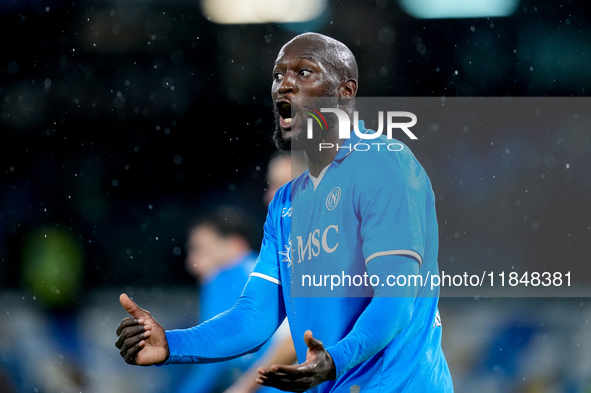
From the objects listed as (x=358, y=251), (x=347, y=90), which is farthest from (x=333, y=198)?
(x=347, y=90)

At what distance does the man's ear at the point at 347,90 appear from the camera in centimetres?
205

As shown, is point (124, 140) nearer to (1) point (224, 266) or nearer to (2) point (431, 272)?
(1) point (224, 266)

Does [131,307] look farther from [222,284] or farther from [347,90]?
[222,284]

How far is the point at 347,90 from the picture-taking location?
6.81 ft

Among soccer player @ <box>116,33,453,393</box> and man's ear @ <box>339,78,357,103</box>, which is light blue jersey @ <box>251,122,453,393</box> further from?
man's ear @ <box>339,78,357,103</box>

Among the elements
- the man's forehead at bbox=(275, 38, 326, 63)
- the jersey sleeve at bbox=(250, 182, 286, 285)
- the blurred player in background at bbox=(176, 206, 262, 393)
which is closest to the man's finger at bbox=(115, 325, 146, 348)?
the jersey sleeve at bbox=(250, 182, 286, 285)

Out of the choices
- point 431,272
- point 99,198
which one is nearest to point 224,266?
point 431,272

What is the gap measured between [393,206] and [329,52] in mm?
595

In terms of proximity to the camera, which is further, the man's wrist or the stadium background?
the stadium background

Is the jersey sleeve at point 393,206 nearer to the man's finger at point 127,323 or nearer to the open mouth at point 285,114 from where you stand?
the open mouth at point 285,114

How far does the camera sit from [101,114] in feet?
16.6

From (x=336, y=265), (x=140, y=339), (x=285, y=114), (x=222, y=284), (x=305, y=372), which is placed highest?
(x=285, y=114)

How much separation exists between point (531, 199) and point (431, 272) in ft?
9.26

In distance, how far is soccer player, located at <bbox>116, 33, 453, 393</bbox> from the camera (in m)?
1.59
